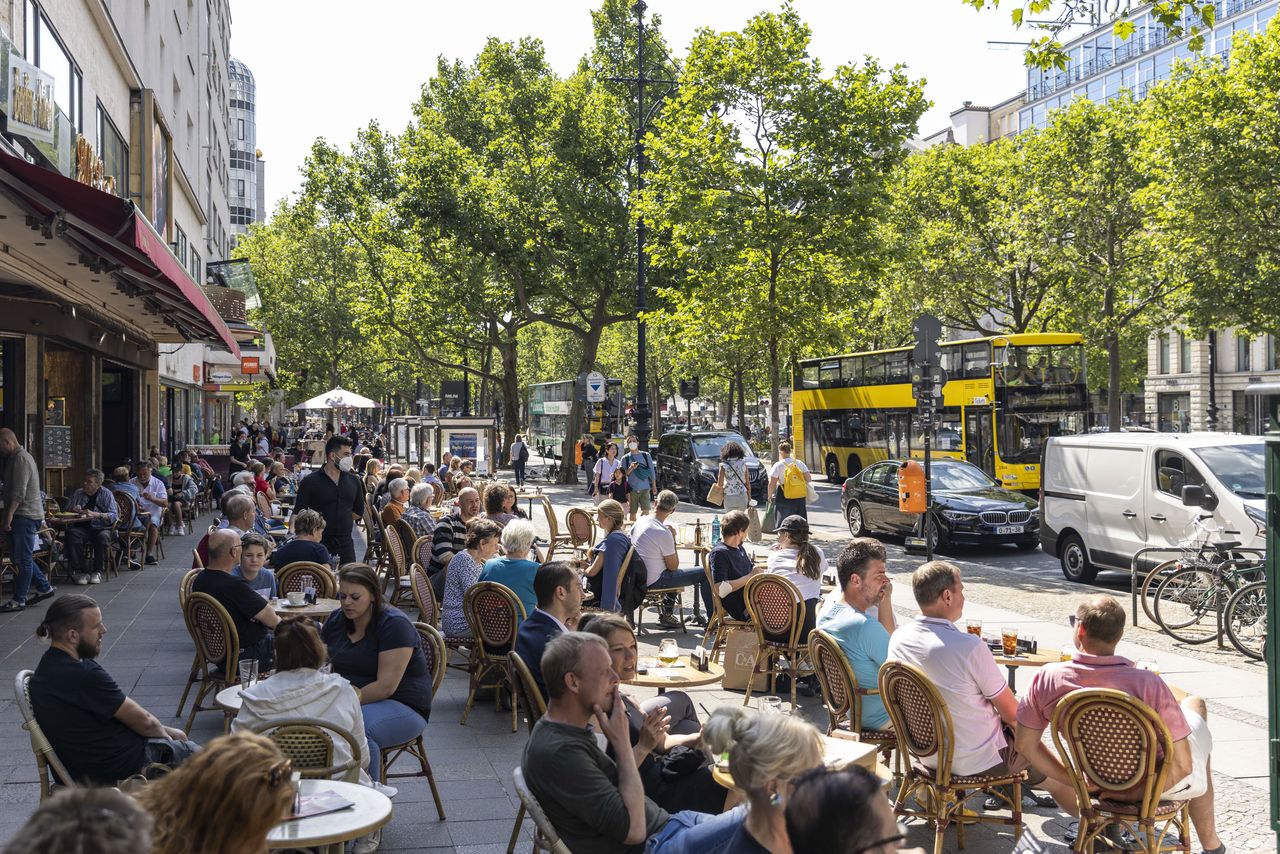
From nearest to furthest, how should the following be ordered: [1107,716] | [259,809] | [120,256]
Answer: [259,809]
[1107,716]
[120,256]

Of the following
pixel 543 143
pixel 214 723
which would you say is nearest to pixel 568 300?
pixel 543 143

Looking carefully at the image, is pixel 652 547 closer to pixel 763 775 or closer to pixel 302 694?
pixel 302 694

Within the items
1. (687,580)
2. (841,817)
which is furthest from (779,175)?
(841,817)

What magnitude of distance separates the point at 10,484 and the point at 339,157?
28.8 metres

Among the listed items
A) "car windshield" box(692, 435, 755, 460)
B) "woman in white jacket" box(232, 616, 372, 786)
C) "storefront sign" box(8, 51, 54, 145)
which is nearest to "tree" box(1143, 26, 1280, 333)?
"car windshield" box(692, 435, 755, 460)

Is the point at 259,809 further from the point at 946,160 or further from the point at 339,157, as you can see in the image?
the point at 946,160

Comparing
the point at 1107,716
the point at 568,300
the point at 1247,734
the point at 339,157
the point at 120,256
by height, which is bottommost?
the point at 1247,734

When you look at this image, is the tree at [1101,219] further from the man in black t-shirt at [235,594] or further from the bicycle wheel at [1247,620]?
the man in black t-shirt at [235,594]

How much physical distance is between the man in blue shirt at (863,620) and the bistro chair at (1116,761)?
1330 millimetres

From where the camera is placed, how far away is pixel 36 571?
1200 centimetres

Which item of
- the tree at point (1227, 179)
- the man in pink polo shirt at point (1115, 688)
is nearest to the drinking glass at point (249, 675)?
the man in pink polo shirt at point (1115, 688)

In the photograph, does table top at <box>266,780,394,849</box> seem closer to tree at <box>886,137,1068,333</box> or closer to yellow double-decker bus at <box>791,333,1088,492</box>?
yellow double-decker bus at <box>791,333,1088,492</box>

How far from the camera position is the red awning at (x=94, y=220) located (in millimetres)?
6980

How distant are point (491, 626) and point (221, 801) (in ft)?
16.4
